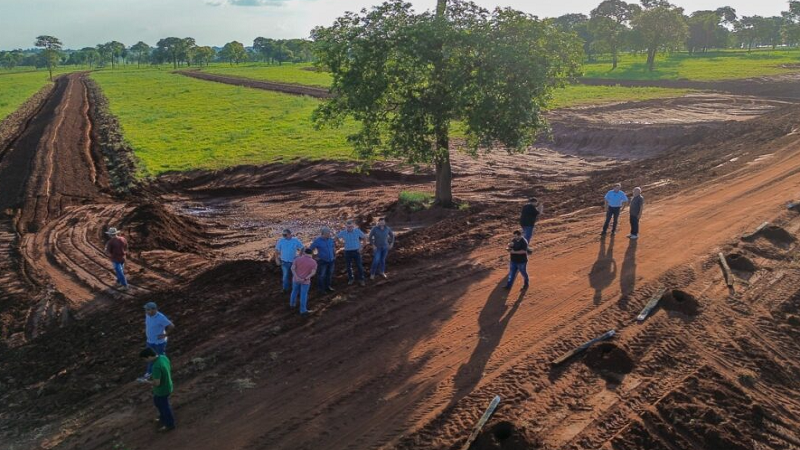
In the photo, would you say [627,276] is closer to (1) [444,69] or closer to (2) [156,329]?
(1) [444,69]

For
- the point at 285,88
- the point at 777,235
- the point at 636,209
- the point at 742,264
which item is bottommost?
the point at 742,264

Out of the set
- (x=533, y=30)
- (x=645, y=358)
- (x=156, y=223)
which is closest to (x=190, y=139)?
(x=156, y=223)

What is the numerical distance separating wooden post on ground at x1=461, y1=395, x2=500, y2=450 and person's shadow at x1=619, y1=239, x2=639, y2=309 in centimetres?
465

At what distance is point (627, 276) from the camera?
14.2 metres

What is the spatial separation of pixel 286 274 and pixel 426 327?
12.3 feet

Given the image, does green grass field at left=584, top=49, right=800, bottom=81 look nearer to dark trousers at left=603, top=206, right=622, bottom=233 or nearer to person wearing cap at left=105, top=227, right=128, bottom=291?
dark trousers at left=603, top=206, right=622, bottom=233

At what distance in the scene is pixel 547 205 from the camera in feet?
70.7

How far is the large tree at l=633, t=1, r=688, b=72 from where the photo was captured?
6375 centimetres

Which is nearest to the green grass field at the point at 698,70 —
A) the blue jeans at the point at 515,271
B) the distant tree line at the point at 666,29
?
the distant tree line at the point at 666,29

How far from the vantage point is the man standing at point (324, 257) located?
13.1m

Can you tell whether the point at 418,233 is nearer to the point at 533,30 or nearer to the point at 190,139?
the point at 533,30

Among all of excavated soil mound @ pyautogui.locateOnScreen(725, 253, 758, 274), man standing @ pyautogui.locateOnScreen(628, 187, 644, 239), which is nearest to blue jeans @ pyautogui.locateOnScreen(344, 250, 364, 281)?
man standing @ pyautogui.locateOnScreen(628, 187, 644, 239)

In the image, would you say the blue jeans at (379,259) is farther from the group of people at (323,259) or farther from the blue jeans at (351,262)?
the blue jeans at (351,262)

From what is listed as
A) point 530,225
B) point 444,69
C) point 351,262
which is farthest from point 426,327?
point 444,69
